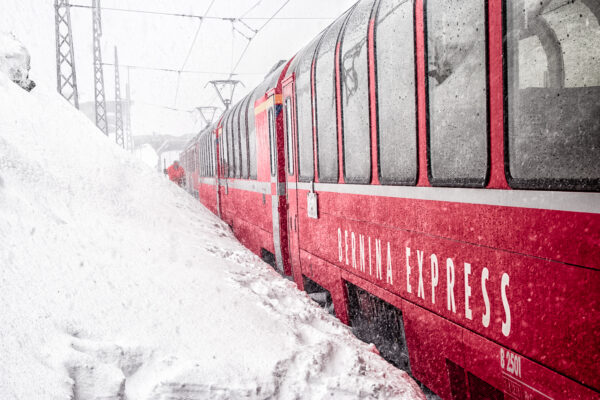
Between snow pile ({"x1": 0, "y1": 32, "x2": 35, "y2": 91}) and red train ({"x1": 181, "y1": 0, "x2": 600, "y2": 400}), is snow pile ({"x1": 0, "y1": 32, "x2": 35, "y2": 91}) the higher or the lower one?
the higher one

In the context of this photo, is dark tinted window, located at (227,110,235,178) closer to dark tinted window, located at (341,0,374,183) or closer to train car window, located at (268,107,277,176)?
train car window, located at (268,107,277,176)

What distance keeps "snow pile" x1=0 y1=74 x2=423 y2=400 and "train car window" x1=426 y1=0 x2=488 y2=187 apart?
1.31m

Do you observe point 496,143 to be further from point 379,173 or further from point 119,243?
point 119,243

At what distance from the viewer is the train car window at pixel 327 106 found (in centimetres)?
390

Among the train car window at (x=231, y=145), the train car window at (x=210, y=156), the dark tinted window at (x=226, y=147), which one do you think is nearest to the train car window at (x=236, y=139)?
the train car window at (x=231, y=145)

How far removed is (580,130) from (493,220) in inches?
22.5

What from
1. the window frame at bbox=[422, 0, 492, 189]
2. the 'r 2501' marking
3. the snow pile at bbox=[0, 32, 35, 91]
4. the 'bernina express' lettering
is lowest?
the 'r 2501' marking

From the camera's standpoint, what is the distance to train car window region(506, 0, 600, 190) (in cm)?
161

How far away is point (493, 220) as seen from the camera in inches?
82.6

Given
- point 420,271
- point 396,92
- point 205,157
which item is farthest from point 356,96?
point 205,157

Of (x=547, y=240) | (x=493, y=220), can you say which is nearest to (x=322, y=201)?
(x=493, y=220)

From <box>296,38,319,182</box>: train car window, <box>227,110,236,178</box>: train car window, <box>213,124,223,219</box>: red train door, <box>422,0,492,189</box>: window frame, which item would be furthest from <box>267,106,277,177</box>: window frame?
<box>213,124,223,219</box>: red train door

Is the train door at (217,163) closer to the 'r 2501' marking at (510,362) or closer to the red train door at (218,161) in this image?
the red train door at (218,161)

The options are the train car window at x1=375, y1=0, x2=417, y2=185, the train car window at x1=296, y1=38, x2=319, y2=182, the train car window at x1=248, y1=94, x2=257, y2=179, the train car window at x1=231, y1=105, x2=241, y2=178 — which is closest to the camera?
the train car window at x1=375, y1=0, x2=417, y2=185
